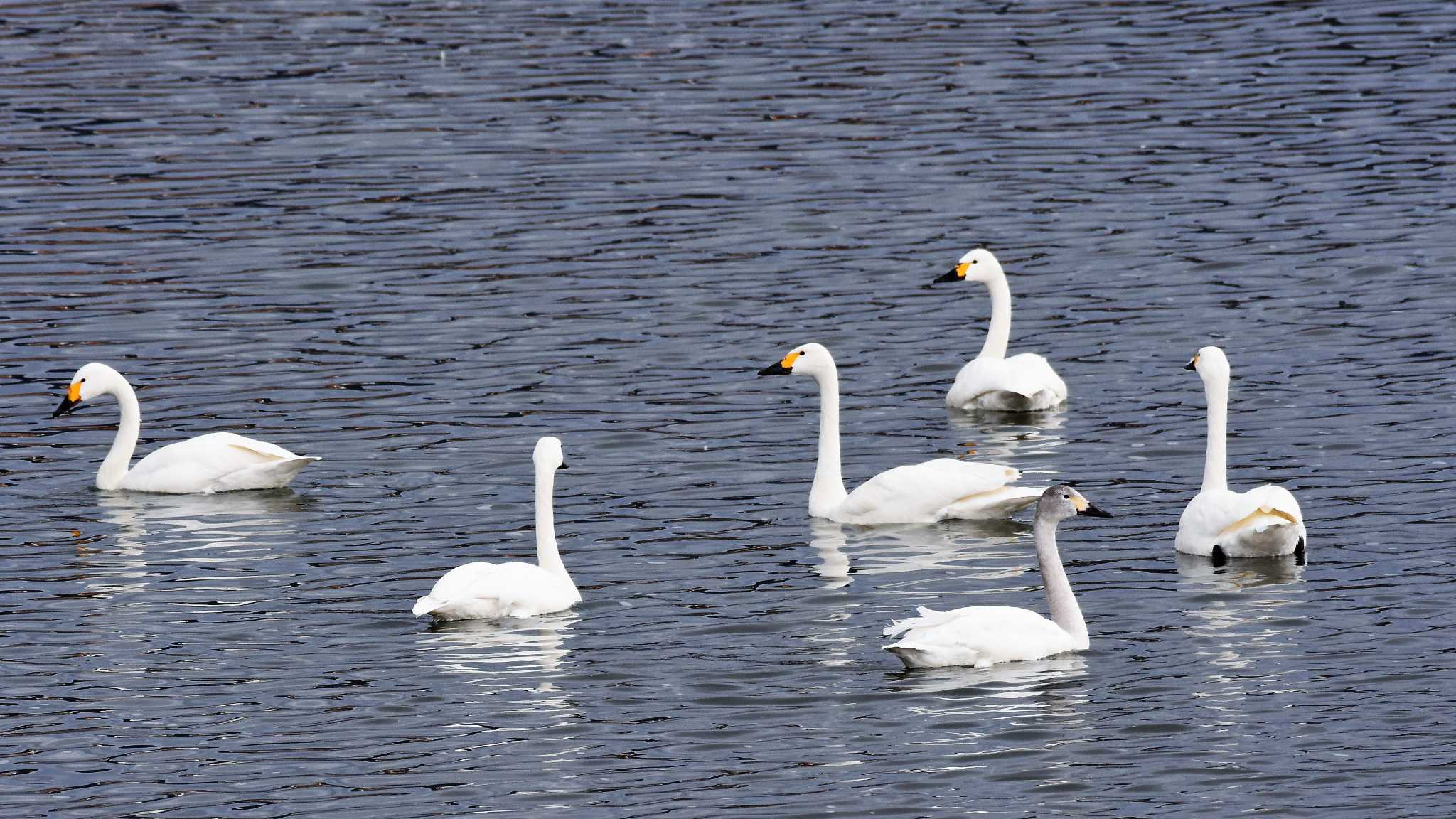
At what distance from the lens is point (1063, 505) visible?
15430mm

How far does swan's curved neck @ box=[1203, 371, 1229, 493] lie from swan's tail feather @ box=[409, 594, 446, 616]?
16.9 feet

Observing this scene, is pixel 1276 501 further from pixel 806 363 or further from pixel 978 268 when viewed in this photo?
pixel 978 268

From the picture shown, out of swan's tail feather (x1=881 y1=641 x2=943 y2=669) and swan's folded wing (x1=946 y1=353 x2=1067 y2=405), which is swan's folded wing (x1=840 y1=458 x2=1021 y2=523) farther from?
swan's tail feather (x1=881 y1=641 x2=943 y2=669)

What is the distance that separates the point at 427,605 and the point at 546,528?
1.27 m

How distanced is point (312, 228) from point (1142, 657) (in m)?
16.6

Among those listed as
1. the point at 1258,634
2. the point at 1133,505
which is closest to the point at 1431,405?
the point at 1133,505

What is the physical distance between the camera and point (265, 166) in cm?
3256

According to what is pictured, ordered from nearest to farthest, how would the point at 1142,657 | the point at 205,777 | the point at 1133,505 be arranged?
1. the point at 205,777
2. the point at 1142,657
3. the point at 1133,505

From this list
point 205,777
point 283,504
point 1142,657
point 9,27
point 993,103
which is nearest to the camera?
point 205,777

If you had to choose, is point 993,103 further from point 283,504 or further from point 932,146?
point 283,504

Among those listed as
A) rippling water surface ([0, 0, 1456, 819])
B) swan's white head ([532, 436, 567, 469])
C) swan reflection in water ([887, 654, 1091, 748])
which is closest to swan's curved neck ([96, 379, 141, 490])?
rippling water surface ([0, 0, 1456, 819])

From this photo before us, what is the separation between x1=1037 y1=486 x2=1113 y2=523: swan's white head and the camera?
15.4 m

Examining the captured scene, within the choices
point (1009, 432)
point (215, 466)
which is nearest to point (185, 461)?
point (215, 466)

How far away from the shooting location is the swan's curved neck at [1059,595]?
1462 centimetres
